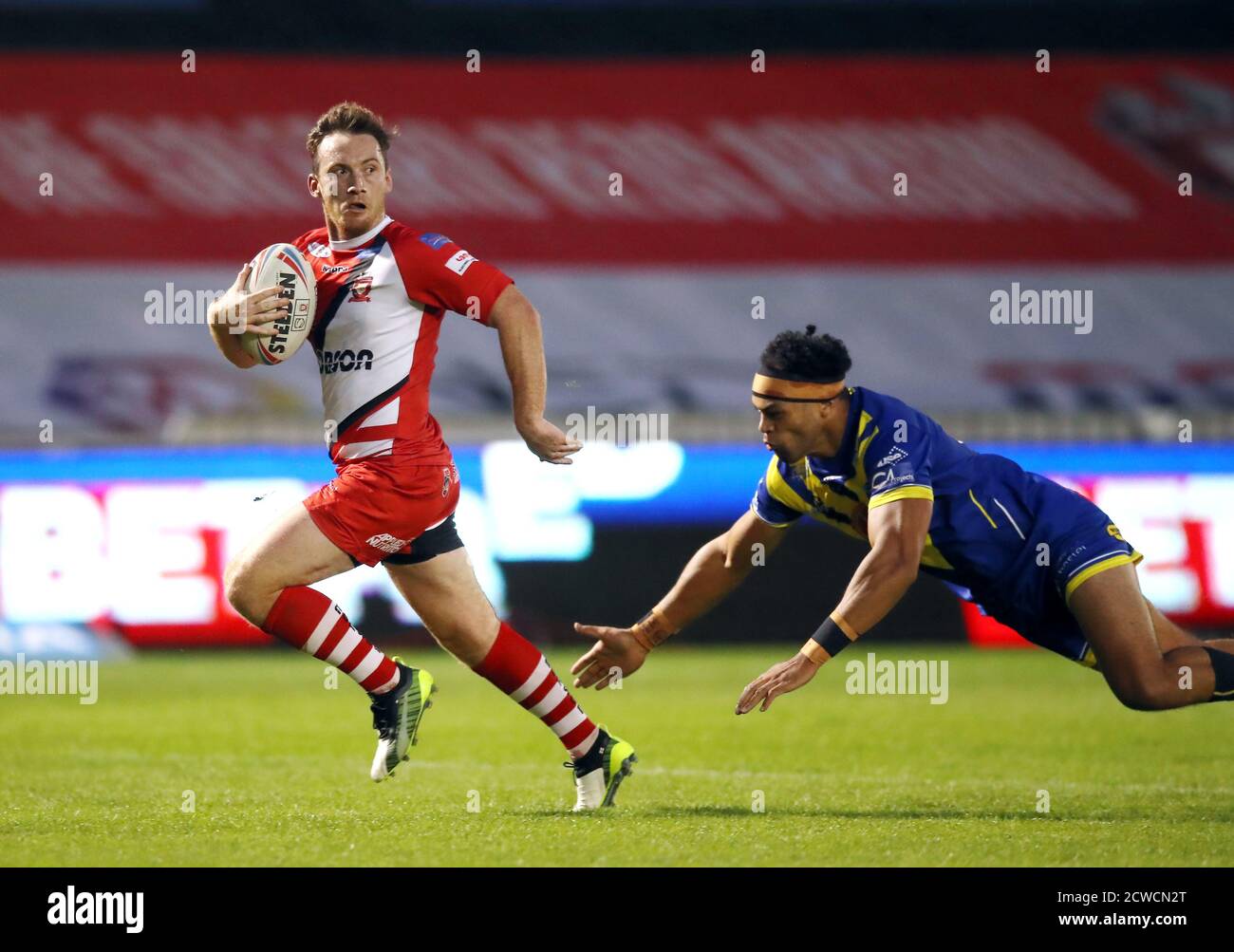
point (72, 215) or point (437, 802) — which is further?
point (72, 215)

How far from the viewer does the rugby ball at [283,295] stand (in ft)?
17.3

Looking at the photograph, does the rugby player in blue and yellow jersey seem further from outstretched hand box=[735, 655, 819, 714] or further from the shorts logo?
the shorts logo

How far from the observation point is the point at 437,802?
586 centimetres

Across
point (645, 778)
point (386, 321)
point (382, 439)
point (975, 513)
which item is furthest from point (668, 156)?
point (382, 439)

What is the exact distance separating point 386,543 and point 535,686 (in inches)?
A: 29.9

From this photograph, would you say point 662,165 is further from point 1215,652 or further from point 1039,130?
point 1215,652

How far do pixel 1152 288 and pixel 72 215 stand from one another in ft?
43.7

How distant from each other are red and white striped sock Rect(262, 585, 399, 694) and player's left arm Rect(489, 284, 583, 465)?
2.97 ft

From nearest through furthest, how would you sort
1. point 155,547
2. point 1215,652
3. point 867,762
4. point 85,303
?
1. point 1215,652
2. point 867,762
3. point 155,547
4. point 85,303

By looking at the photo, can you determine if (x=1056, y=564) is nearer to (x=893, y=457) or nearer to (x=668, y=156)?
(x=893, y=457)

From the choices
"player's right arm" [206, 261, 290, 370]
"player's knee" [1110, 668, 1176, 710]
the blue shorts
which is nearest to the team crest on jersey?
"player's right arm" [206, 261, 290, 370]

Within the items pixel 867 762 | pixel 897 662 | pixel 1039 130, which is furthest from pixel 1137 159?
pixel 867 762

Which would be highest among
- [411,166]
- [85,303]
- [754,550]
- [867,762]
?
[411,166]

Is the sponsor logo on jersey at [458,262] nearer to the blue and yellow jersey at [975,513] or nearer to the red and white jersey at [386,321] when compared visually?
the red and white jersey at [386,321]
